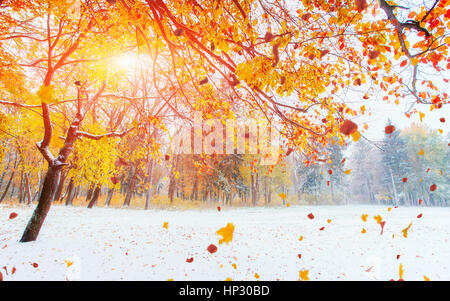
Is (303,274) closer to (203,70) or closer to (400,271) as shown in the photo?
(400,271)

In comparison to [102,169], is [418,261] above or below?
below

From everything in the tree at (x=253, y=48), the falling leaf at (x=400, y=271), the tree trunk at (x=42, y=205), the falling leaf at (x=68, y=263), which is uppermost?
the tree at (x=253, y=48)

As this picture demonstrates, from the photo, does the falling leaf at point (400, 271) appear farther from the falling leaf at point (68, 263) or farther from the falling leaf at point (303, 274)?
the falling leaf at point (68, 263)

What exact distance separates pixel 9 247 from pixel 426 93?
993 cm

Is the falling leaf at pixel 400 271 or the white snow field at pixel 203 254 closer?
the white snow field at pixel 203 254

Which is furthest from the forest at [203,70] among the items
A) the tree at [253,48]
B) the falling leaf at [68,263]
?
the falling leaf at [68,263]

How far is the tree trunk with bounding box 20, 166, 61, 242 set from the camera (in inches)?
221

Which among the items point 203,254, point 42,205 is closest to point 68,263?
point 42,205

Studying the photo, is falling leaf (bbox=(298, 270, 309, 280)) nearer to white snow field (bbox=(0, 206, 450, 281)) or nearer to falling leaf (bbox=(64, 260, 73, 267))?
white snow field (bbox=(0, 206, 450, 281))

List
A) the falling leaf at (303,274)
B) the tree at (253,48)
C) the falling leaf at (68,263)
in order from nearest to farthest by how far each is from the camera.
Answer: the tree at (253,48)
the falling leaf at (68,263)
the falling leaf at (303,274)

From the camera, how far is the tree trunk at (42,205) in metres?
5.61
